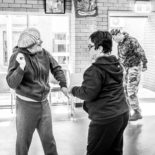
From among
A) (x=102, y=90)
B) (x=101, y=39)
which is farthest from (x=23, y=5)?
(x=102, y=90)

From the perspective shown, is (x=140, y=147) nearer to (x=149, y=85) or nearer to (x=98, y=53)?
(x=98, y=53)

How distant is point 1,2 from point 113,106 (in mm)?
4070

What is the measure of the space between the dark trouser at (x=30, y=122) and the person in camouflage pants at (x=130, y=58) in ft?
7.92

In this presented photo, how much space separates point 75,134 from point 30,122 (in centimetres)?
185

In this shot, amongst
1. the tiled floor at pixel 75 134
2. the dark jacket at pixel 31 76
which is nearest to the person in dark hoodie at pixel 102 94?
the dark jacket at pixel 31 76

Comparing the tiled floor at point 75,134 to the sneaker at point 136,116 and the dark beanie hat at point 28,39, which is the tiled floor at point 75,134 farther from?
the dark beanie hat at point 28,39

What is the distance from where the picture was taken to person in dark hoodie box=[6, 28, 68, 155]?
2457 mm

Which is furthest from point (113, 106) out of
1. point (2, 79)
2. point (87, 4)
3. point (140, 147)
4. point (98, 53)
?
point (2, 79)

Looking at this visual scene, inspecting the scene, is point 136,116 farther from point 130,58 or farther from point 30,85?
point 30,85

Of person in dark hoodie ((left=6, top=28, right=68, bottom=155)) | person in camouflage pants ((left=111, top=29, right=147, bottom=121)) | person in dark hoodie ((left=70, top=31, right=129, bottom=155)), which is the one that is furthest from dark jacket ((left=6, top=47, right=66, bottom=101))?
person in camouflage pants ((left=111, top=29, right=147, bottom=121))

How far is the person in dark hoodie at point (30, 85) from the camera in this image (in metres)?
2.46

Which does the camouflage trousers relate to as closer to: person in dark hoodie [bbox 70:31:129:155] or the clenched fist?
person in dark hoodie [bbox 70:31:129:155]

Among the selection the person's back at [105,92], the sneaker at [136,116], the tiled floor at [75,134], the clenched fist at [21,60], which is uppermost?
the clenched fist at [21,60]

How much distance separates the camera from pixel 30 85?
253 cm
